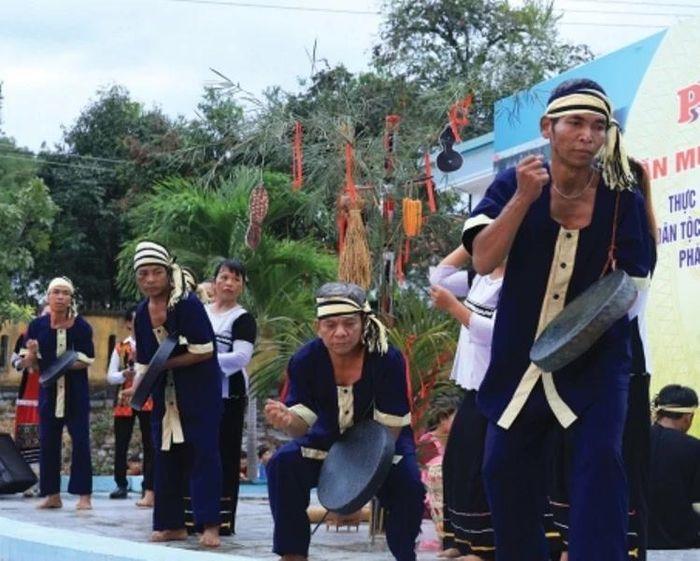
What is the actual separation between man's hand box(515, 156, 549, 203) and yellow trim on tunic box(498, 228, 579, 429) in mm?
297

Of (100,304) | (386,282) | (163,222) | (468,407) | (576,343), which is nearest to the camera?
(576,343)

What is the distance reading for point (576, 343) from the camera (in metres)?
4.39

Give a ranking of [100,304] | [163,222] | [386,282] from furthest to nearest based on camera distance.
→ [100,304] < [163,222] < [386,282]

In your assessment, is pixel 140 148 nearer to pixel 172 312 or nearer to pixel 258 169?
pixel 258 169

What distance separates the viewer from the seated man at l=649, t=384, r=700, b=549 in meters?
8.28

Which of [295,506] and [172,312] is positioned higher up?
[172,312]

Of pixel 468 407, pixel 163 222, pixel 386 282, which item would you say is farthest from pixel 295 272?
pixel 468 407

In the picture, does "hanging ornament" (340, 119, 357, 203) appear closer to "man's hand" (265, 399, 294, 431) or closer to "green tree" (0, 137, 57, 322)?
"man's hand" (265, 399, 294, 431)

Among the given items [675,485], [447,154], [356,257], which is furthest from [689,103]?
[675,485]

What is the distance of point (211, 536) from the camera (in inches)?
323

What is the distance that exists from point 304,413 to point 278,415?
0.22 m

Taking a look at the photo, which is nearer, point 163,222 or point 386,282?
point 386,282

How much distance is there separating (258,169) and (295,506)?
539 cm

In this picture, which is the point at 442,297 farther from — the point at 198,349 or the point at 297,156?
the point at 297,156
